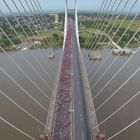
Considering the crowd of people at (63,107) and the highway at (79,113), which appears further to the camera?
the crowd of people at (63,107)

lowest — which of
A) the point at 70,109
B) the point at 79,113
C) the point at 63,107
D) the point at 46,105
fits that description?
the point at 79,113

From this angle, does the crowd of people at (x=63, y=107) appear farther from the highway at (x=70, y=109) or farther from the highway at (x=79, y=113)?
the highway at (x=79, y=113)

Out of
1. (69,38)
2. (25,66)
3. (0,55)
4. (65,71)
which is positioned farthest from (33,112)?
(69,38)

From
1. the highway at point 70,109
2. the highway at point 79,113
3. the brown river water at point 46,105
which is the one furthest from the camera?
Result: the brown river water at point 46,105

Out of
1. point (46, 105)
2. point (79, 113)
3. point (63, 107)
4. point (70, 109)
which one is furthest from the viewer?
point (46, 105)

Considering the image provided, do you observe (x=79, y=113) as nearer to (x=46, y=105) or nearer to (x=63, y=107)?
(x=63, y=107)

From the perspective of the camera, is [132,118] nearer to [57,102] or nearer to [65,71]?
[57,102]

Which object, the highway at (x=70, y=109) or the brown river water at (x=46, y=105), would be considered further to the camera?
the brown river water at (x=46, y=105)

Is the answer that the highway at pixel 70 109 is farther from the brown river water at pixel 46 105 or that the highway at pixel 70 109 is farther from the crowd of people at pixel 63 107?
the brown river water at pixel 46 105

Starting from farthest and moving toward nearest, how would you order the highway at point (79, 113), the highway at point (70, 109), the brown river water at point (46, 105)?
Result: the brown river water at point (46, 105) → the highway at point (70, 109) → the highway at point (79, 113)

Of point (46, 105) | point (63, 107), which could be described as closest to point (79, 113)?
point (63, 107)

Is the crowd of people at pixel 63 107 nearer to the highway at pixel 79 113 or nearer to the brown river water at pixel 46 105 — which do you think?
the highway at pixel 79 113
